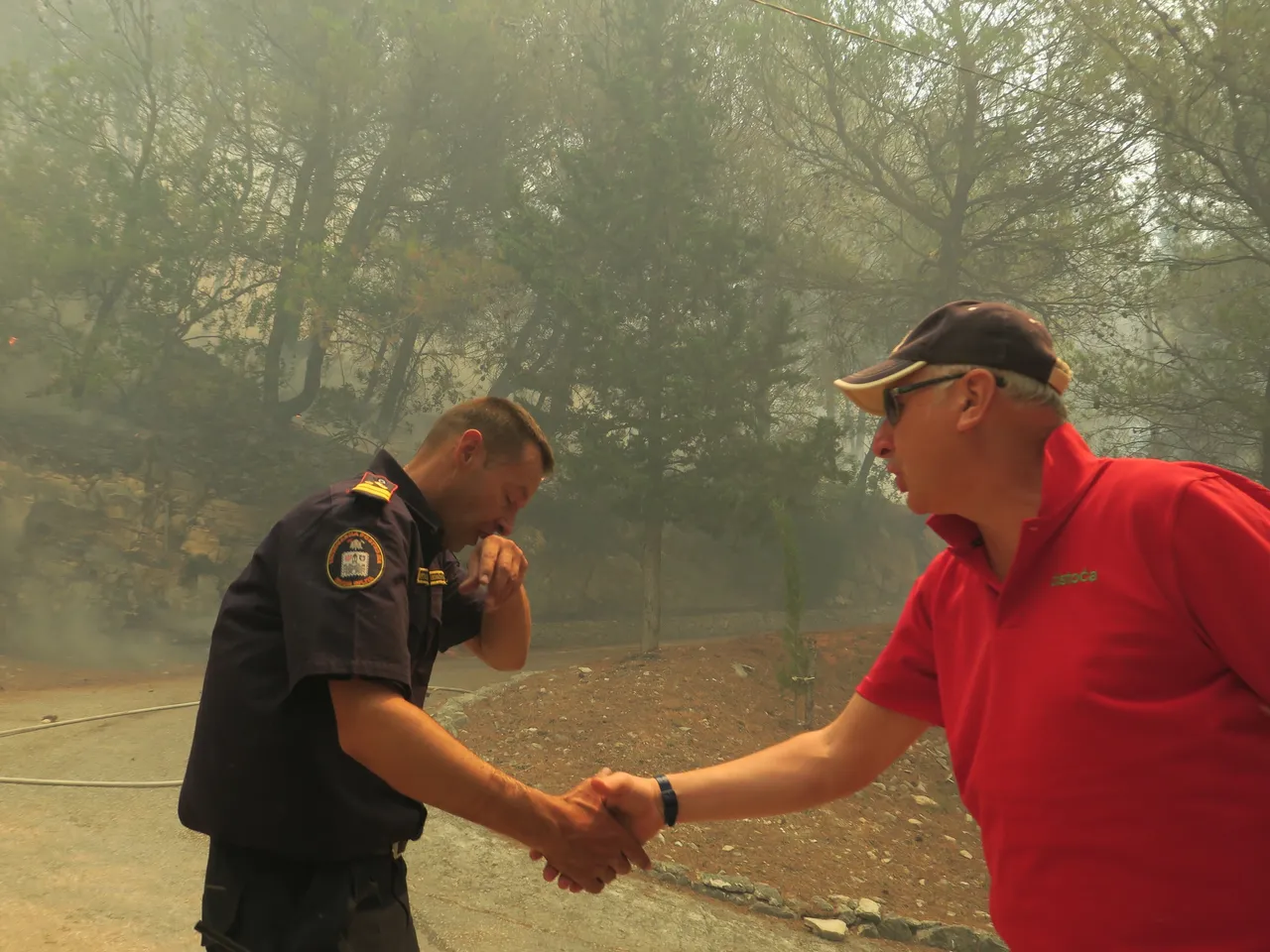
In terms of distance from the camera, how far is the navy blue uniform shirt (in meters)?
1.59

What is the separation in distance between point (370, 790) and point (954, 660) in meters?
1.09

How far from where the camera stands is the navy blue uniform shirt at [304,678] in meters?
1.59

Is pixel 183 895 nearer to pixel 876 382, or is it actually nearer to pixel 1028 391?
pixel 876 382

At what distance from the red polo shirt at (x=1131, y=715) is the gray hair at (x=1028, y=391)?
0.06 m

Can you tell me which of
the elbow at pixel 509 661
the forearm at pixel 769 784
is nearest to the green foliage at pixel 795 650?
the elbow at pixel 509 661

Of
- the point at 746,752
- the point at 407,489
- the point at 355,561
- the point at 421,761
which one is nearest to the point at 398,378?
the point at 746,752

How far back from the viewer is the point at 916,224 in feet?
57.9

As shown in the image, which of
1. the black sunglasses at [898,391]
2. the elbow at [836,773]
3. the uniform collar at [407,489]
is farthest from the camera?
the uniform collar at [407,489]

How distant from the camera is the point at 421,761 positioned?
5.29 feet

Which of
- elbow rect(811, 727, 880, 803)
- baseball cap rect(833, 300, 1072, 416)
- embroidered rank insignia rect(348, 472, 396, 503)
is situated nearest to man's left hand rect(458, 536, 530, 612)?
embroidered rank insignia rect(348, 472, 396, 503)

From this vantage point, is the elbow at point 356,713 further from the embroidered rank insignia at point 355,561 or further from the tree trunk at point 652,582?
the tree trunk at point 652,582

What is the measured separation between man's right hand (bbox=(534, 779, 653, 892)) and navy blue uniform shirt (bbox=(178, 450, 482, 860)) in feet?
1.58

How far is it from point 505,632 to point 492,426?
1.99 ft

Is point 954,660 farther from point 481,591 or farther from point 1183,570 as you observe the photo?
point 481,591
